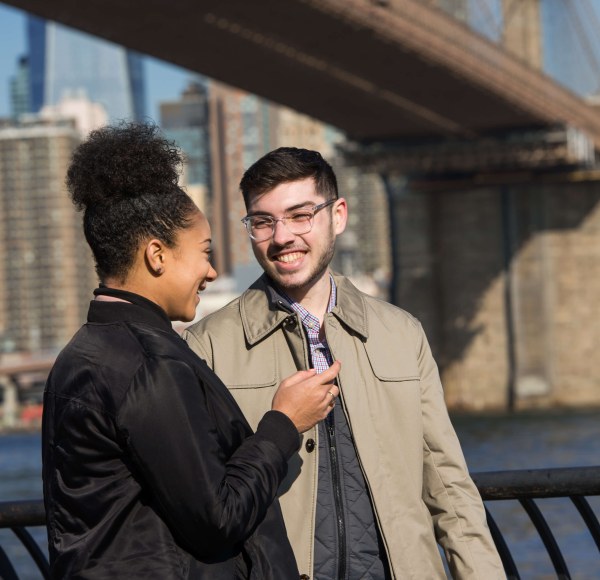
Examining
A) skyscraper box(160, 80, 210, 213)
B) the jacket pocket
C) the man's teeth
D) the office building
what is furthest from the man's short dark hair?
skyscraper box(160, 80, 210, 213)

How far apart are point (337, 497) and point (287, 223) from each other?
0.59 metres

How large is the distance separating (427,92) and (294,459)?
98.1ft

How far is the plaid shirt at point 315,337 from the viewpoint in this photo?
3.25 meters

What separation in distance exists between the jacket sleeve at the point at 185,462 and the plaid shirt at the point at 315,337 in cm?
76

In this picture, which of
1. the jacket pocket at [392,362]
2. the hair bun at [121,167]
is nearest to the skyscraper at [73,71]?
the jacket pocket at [392,362]

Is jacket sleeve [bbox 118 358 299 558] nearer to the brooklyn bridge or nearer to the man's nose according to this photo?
the man's nose

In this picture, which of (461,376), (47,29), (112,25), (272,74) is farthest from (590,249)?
(47,29)

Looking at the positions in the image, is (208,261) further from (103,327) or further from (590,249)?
(590,249)

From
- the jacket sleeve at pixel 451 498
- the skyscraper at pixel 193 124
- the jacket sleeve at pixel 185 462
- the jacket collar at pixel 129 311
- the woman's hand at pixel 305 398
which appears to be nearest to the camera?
the jacket sleeve at pixel 185 462

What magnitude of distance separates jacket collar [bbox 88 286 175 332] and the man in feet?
1.90

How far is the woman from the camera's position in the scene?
2.44 m

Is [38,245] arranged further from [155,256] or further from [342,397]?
[155,256]

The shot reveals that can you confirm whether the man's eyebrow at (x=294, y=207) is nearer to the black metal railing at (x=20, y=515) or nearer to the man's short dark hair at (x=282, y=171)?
the man's short dark hair at (x=282, y=171)

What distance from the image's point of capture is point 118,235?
2.64m
